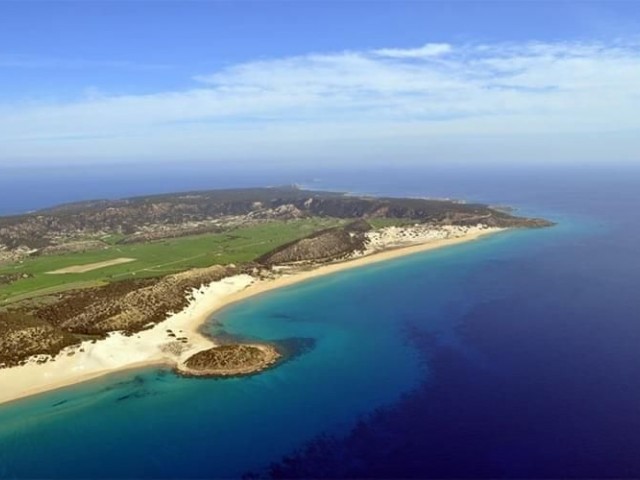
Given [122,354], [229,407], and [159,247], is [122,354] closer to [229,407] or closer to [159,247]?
[229,407]

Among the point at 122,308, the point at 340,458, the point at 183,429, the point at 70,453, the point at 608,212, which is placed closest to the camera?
the point at 340,458

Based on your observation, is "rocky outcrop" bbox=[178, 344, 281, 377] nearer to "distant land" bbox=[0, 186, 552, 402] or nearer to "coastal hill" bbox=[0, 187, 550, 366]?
"distant land" bbox=[0, 186, 552, 402]

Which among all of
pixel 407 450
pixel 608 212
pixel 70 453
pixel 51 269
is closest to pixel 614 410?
pixel 407 450

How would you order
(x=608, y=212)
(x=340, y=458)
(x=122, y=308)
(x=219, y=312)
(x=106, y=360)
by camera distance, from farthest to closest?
(x=608, y=212)
(x=219, y=312)
(x=122, y=308)
(x=106, y=360)
(x=340, y=458)

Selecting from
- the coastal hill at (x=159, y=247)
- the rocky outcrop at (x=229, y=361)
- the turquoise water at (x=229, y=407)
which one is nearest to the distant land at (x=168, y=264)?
the rocky outcrop at (x=229, y=361)

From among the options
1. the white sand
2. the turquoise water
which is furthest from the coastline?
the turquoise water

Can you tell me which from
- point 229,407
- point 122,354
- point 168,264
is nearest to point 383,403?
point 229,407

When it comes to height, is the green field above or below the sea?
above

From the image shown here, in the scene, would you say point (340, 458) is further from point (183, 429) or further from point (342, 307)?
point (342, 307)
